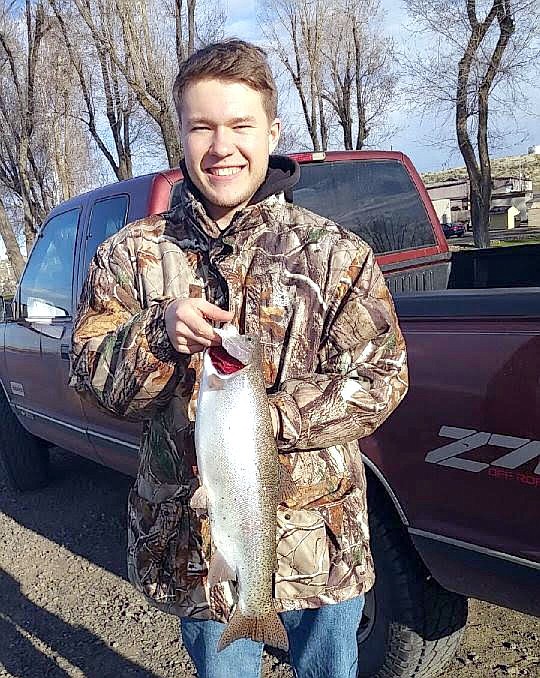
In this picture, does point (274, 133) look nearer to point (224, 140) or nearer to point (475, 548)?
point (224, 140)

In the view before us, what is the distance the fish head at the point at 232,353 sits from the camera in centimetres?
155

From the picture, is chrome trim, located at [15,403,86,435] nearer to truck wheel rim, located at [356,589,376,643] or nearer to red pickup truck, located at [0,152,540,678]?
red pickup truck, located at [0,152,540,678]

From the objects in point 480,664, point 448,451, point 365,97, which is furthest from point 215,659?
point 365,97

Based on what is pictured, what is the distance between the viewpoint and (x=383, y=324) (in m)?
1.80

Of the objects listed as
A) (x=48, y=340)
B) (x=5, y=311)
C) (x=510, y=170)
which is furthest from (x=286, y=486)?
(x=510, y=170)

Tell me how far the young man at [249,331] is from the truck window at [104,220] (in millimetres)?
2149

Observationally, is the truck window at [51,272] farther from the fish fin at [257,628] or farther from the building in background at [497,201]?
the building in background at [497,201]

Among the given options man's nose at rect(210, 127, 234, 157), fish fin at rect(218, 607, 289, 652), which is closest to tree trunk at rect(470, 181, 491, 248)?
man's nose at rect(210, 127, 234, 157)

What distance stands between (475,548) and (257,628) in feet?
3.28

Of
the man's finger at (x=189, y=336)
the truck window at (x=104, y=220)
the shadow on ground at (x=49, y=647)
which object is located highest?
the truck window at (x=104, y=220)

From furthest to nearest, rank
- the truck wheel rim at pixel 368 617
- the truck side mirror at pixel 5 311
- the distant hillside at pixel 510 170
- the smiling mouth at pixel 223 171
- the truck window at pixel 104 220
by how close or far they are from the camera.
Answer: the distant hillside at pixel 510 170 → the truck side mirror at pixel 5 311 → the truck window at pixel 104 220 → the truck wheel rim at pixel 368 617 → the smiling mouth at pixel 223 171

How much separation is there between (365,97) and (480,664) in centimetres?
3120

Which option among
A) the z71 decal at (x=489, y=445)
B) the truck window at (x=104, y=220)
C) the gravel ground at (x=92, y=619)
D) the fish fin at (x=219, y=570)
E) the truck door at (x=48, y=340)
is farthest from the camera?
the truck door at (x=48, y=340)

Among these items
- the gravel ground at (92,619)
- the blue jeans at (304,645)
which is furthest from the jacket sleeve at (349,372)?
the gravel ground at (92,619)
